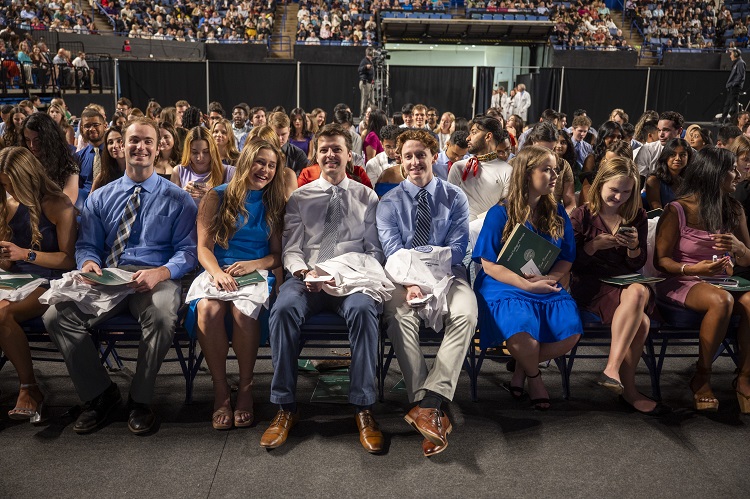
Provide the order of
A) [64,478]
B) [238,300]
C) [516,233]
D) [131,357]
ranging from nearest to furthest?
1. [64,478]
2. [238,300]
3. [516,233]
4. [131,357]

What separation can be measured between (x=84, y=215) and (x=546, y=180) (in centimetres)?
258

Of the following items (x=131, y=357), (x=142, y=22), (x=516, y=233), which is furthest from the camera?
(x=142, y=22)

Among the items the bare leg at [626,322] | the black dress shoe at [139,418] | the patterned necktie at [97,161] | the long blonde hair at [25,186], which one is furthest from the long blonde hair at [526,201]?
the patterned necktie at [97,161]

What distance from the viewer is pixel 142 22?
20922 mm

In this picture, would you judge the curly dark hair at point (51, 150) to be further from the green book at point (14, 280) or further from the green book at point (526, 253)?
the green book at point (526, 253)

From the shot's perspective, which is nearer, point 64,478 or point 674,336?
point 64,478

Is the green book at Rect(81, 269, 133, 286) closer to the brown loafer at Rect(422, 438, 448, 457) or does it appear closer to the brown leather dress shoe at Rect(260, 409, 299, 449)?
the brown leather dress shoe at Rect(260, 409, 299, 449)

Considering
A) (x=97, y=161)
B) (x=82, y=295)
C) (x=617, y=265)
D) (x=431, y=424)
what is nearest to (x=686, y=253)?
(x=617, y=265)

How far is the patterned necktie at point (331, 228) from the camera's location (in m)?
3.50

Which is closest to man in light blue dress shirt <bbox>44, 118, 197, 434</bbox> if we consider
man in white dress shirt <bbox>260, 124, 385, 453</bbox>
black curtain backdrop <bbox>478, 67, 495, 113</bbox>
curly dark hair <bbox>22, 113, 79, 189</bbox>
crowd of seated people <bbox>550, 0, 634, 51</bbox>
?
man in white dress shirt <bbox>260, 124, 385, 453</bbox>

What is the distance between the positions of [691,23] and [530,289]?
25555mm

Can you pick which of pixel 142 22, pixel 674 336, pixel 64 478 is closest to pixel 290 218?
pixel 64 478

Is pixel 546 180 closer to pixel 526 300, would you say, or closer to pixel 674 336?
pixel 526 300

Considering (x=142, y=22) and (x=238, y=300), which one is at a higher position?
(x=142, y=22)
